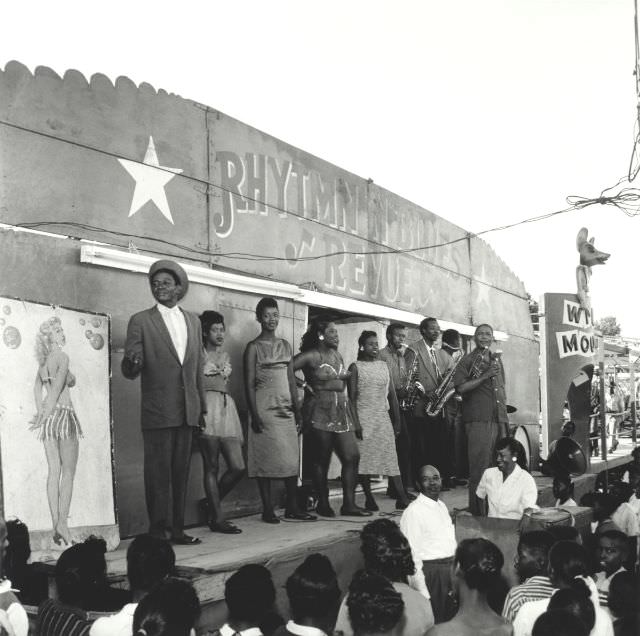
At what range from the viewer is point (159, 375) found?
19.3 feet

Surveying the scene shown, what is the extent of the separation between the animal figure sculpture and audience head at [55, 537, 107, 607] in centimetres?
1100

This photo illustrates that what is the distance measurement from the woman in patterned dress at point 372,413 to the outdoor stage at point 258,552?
0.42 metres

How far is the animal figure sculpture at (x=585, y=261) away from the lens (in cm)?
1374

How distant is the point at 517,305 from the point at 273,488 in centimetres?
757

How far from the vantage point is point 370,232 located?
10.3 meters

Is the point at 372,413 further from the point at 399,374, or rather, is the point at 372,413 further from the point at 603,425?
the point at 603,425

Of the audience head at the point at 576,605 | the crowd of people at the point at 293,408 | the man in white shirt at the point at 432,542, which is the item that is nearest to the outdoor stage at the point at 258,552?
the crowd of people at the point at 293,408

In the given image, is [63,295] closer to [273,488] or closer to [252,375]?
[252,375]

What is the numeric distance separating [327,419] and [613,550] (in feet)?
9.28

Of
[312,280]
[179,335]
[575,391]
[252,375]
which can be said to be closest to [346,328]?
[312,280]

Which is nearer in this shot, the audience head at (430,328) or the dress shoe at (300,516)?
the dress shoe at (300,516)

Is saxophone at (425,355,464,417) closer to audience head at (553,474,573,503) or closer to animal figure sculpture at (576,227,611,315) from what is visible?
audience head at (553,474,573,503)

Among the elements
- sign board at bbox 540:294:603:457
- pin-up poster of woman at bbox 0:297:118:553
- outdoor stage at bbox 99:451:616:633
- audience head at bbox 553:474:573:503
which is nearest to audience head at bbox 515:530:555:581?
outdoor stage at bbox 99:451:616:633

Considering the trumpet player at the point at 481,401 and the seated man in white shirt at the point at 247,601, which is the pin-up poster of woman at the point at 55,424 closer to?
the seated man in white shirt at the point at 247,601
